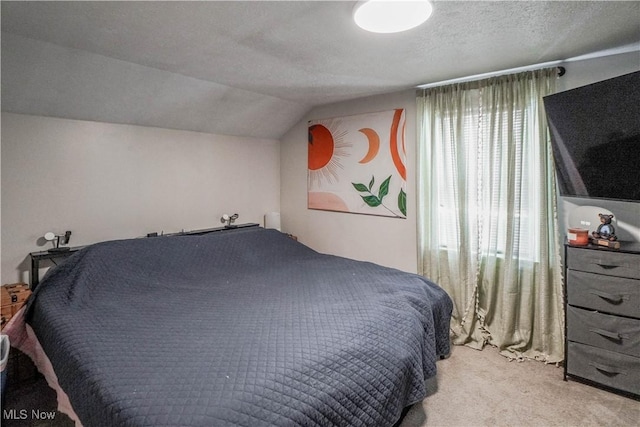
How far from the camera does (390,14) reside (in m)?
1.55

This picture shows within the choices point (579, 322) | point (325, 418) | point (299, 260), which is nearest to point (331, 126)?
point (299, 260)

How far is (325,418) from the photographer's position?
122 centimetres

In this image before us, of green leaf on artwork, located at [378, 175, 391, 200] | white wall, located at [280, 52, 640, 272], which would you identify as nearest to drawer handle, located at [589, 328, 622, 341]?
white wall, located at [280, 52, 640, 272]

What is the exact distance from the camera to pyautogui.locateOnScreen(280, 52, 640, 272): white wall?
7.82ft

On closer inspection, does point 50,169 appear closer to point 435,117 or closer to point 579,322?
point 435,117

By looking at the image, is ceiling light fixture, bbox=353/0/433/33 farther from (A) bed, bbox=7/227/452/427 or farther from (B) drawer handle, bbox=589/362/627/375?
(B) drawer handle, bbox=589/362/627/375

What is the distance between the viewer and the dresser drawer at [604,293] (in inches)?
80.0

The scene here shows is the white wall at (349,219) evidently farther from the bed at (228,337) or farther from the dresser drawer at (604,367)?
the dresser drawer at (604,367)

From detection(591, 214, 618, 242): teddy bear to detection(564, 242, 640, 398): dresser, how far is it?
0.09m

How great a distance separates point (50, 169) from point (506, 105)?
3.62 meters

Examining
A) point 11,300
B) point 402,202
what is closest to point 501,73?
point 402,202

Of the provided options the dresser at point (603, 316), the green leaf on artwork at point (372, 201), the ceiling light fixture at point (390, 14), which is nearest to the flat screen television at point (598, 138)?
the dresser at point (603, 316)

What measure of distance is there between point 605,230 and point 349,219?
2.20 meters

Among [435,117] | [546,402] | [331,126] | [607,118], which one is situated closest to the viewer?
[607,118]
